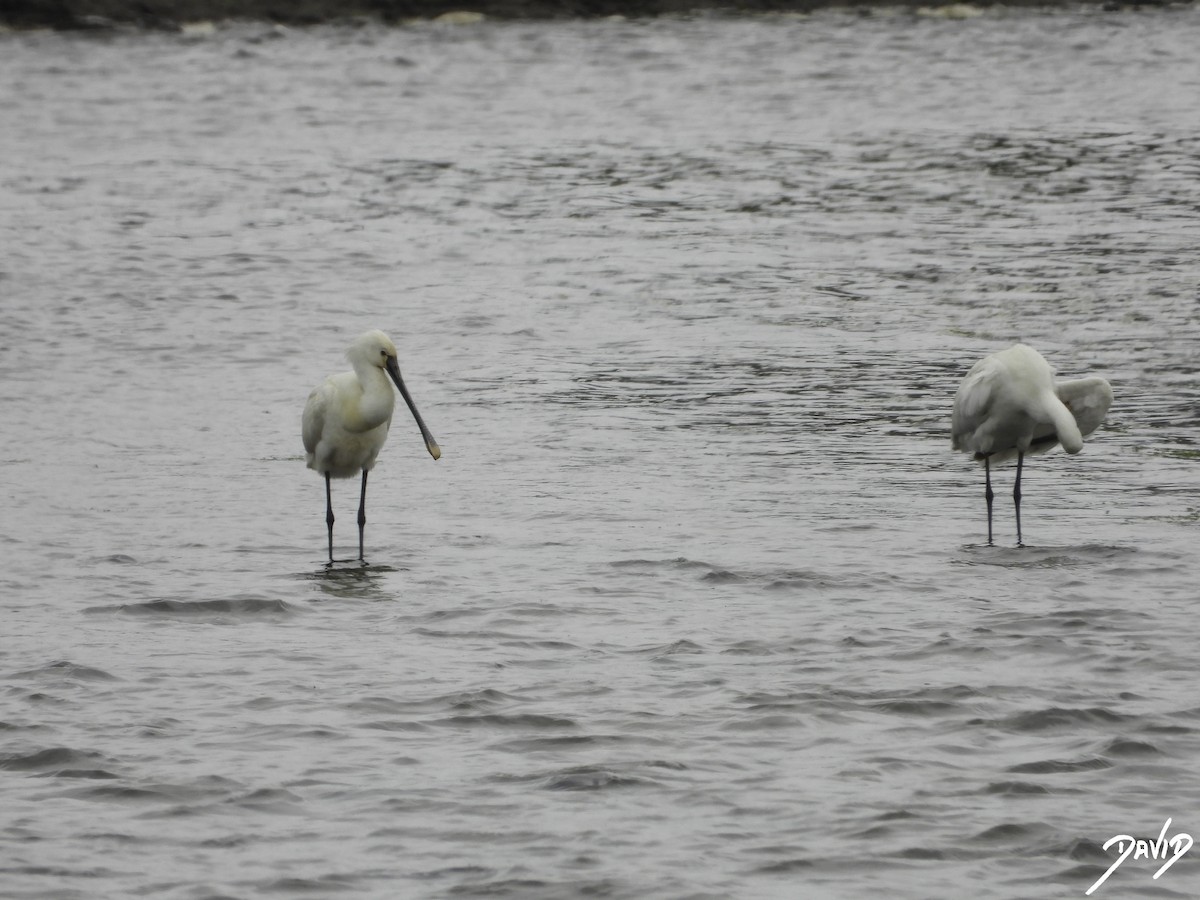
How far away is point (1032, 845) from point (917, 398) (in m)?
7.31

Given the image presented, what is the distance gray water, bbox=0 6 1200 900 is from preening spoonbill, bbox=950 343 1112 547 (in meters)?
0.31

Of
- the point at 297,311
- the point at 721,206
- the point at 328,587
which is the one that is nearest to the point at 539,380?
the point at 297,311

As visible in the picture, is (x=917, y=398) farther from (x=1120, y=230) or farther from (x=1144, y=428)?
(x=1120, y=230)

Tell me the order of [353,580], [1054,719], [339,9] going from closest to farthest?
[1054,719]
[353,580]
[339,9]

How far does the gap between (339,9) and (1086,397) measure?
38.6 m

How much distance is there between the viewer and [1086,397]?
10938 mm

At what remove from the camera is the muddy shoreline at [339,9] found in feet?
151

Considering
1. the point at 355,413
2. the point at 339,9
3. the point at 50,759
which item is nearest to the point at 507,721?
the point at 50,759

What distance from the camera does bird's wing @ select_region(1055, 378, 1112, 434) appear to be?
10.9 m

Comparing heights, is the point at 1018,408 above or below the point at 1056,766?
above

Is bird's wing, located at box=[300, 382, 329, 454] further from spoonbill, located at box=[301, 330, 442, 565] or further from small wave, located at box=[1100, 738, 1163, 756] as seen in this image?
small wave, located at box=[1100, 738, 1163, 756]

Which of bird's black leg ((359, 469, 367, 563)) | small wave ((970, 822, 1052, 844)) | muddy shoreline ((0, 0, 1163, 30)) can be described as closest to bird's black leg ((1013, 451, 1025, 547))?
bird's black leg ((359, 469, 367, 563))

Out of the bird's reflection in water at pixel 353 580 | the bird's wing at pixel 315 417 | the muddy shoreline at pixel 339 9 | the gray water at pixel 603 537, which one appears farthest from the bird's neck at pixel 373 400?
the muddy shoreline at pixel 339 9

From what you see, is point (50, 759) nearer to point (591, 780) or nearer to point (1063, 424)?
point (591, 780)
